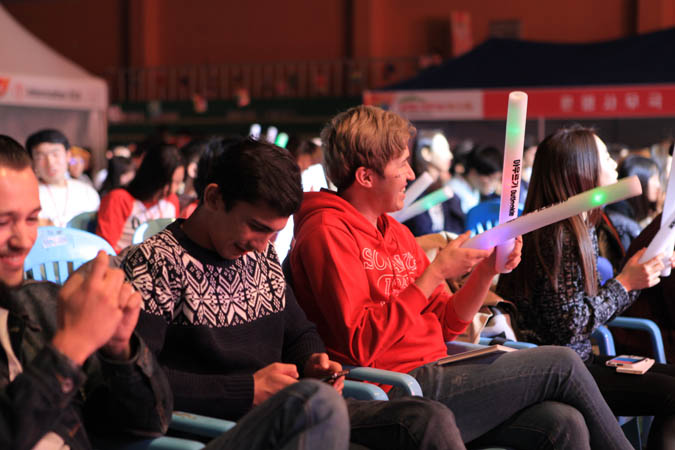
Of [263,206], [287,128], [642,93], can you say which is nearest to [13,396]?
[263,206]

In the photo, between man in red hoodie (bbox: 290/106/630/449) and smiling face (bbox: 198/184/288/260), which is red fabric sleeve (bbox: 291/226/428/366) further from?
smiling face (bbox: 198/184/288/260)

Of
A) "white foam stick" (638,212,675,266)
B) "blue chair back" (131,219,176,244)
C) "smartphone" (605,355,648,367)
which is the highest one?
"white foam stick" (638,212,675,266)

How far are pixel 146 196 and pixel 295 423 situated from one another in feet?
8.96

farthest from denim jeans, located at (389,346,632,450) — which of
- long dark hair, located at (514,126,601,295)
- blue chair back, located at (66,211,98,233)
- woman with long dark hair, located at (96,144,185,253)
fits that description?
blue chair back, located at (66,211,98,233)

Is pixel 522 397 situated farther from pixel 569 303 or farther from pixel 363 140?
pixel 363 140

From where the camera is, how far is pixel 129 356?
128cm

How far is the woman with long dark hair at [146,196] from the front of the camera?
371 cm

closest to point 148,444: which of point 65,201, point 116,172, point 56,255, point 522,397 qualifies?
point 522,397

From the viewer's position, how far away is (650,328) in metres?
2.53

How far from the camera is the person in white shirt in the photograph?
4.42 metres

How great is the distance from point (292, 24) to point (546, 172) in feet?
37.2

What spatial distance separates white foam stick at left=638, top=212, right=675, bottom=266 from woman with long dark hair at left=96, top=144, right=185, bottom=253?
2269 mm

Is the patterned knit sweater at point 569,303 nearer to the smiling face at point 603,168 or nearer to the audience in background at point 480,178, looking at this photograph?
the smiling face at point 603,168

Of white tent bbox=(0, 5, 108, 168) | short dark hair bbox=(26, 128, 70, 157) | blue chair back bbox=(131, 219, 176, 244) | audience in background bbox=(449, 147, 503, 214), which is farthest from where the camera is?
white tent bbox=(0, 5, 108, 168)
